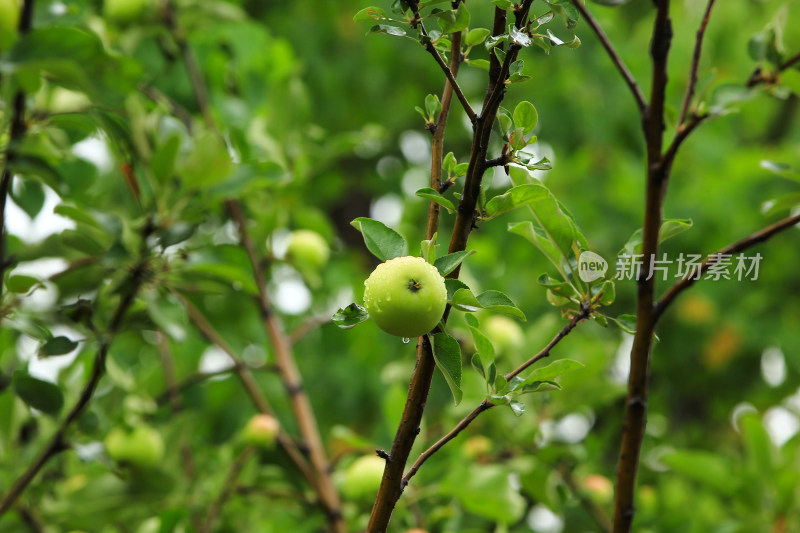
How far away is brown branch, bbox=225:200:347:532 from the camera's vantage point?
1253 mm

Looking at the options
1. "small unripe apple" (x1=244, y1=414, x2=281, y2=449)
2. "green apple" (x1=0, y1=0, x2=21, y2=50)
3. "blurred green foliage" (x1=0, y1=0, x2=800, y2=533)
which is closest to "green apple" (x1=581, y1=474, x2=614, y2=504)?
"blurred green foliage" (x1=0, y1=0, x2=800, y2=533)

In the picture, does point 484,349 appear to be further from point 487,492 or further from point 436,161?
point 487,492

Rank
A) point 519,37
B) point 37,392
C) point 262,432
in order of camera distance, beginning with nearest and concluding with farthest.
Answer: point 519,37 < point 37,392 < point 262,432

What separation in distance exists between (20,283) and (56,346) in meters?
0.09

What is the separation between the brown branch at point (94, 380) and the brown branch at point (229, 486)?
280mm

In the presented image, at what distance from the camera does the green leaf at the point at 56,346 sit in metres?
0.93

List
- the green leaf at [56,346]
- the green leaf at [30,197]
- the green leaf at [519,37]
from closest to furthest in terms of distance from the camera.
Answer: the green leaf at [519,37]
the green leaf at [56,346]
the green leaf at [30,197]

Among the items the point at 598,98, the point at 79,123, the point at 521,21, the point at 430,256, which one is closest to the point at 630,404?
the point at 430,256

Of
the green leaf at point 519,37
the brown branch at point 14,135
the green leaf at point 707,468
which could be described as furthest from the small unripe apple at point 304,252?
the green leaf at point 519,37

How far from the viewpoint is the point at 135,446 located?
4.20 ft

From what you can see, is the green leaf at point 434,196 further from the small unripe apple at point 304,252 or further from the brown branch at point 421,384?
the small unripe apple at point 304,252

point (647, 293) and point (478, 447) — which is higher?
point (647, 293)

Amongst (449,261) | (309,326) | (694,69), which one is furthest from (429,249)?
(309,326)

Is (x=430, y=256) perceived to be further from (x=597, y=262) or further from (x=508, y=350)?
(x=508, y=350)
